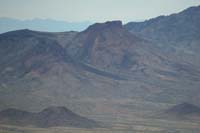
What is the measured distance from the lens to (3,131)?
14850 centimetres

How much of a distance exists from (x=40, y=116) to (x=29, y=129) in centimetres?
1452

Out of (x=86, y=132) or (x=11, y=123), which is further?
(x=11, y=123)

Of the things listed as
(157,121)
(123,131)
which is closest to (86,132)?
(123,131)

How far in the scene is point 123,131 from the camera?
16288 cm

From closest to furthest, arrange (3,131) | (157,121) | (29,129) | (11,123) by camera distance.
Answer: (3,131) → (29,129) → (11,123) → (157,121)

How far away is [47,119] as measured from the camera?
171375 mm

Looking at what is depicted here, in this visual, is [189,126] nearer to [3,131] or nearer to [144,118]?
[144,118]

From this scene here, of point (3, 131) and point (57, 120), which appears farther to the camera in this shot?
point (57, 120)

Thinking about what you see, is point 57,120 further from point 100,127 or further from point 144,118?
point 144,118

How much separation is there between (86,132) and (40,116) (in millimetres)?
21292

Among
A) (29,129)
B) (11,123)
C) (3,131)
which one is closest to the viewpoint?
(3,131)

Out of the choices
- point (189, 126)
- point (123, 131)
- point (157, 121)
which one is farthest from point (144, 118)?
point (123, 131)

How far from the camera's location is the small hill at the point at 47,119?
170 m

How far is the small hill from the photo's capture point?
170 meters
